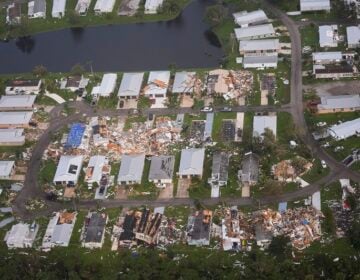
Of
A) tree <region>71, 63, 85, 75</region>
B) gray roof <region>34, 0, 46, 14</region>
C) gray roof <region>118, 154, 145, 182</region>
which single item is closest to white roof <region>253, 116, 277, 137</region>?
gray roof <region>118, 154, 145, 182</region>

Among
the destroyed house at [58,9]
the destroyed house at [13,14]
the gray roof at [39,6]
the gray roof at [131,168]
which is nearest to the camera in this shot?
the gray roof at [131,168]

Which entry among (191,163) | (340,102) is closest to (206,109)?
(191,163)

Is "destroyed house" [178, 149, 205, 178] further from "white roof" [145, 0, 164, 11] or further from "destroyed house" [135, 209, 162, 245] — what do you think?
"white roof" [145, 0, 164, 11]

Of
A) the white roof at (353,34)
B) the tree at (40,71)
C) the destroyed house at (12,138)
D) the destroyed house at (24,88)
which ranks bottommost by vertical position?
the destroyed house at (12,138)

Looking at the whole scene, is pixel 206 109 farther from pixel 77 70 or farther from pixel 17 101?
pixel 17 101

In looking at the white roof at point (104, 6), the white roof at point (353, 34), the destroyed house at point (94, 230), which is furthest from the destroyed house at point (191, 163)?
the white roof at point (104, 6)

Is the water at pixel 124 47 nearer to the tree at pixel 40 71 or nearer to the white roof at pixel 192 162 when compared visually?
the tree at pixel 40 71

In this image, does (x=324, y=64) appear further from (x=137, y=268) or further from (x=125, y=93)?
(x=137, y=268)

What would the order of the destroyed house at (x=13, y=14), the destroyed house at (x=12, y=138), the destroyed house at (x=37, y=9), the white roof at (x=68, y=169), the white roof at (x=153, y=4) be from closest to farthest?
the white roof at (x=68, y=169), the destroyed house at (x=12, y=138), the white roof at (x=153, y=4), the destroyed house at (x=13, y=14), the destroyed house at (x=37, y=9)

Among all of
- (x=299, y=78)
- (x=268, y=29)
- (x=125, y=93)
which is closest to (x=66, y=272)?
(x=125, y=93)
